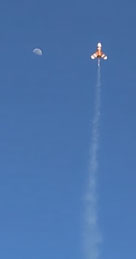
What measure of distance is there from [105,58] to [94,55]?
2.67m

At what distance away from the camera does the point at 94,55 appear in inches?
7131

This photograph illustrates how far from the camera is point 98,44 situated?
18250 centimetres

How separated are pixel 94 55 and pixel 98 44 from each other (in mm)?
2933

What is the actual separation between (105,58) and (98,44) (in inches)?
171

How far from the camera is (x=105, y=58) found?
180m
